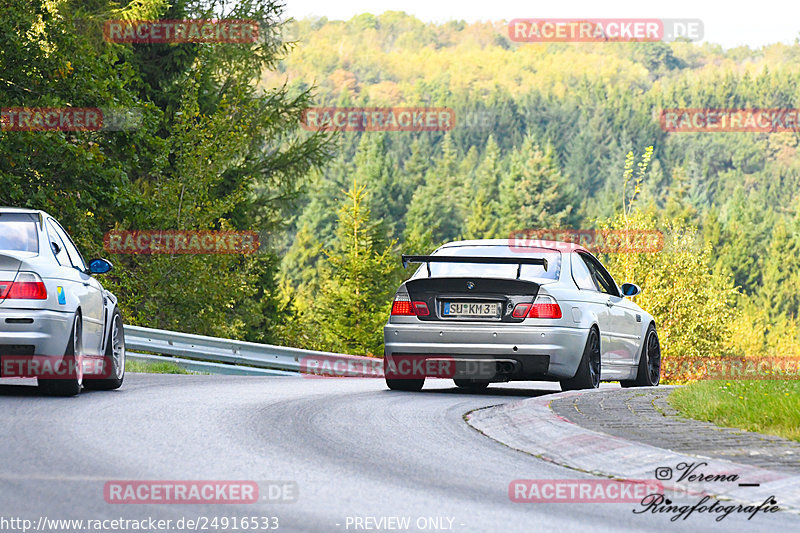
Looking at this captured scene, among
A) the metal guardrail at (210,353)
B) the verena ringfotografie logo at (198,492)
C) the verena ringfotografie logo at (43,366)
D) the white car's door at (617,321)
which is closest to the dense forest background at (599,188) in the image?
the metal guardrail at (210,353)

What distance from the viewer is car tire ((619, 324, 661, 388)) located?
16031 mm

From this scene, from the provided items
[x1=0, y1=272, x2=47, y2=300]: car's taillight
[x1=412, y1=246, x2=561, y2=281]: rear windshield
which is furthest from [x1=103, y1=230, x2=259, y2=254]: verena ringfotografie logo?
[x1=0, y1=272, x2=47, y2=300]: car's taillight

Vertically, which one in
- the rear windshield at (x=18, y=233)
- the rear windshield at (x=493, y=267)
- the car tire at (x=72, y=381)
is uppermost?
the rear windshield at (x=18, y=233)

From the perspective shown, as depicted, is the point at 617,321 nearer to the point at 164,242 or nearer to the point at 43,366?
the point at 43,366

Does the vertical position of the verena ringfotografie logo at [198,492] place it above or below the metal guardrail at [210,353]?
above

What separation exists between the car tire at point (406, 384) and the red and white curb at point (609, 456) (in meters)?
3.42

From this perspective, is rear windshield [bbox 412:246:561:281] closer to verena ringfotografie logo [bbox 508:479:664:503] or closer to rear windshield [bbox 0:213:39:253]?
rear windshield [bbox 0:213:39:253]

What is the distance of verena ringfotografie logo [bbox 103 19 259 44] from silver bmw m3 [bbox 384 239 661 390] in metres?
23.8

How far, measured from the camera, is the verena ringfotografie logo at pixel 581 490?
654 cm

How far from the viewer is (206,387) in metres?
13.8

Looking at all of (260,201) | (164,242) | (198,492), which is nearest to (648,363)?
(198,492)

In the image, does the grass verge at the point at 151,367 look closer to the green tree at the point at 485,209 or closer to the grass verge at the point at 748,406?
the grass verge at the point at 748,406

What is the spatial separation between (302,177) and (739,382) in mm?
30934

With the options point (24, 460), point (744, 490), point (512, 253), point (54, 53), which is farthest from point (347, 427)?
point (54, 53)
